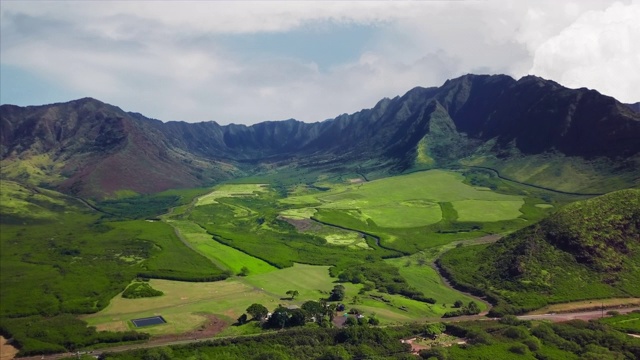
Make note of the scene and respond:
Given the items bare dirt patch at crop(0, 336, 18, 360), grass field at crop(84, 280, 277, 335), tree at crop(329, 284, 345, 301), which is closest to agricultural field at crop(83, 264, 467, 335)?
grass field at crop(84, 280, 277, 335)

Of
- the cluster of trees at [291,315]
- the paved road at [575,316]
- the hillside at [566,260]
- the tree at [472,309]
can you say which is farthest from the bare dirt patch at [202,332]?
the paved road at [575,316]

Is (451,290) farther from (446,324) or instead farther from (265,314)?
(265,314)

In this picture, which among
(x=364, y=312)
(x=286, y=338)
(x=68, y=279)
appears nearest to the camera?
(x=286, y=338)

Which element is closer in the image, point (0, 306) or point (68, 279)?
point (0, 306)

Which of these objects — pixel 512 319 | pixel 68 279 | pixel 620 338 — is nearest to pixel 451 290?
pixel 512 319

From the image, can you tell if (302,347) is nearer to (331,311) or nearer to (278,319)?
(278,319)

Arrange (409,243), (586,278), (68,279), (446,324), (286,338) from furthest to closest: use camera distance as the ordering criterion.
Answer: (409,243)
(68,279)
(586,278)
(446,324)
(286,338)

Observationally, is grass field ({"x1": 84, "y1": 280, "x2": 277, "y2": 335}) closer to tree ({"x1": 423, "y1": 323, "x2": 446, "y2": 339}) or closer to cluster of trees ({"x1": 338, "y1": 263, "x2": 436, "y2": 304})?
cluster of trees ({"x1": 338, "y1": 263, "x2": 436, "y2": 304})
